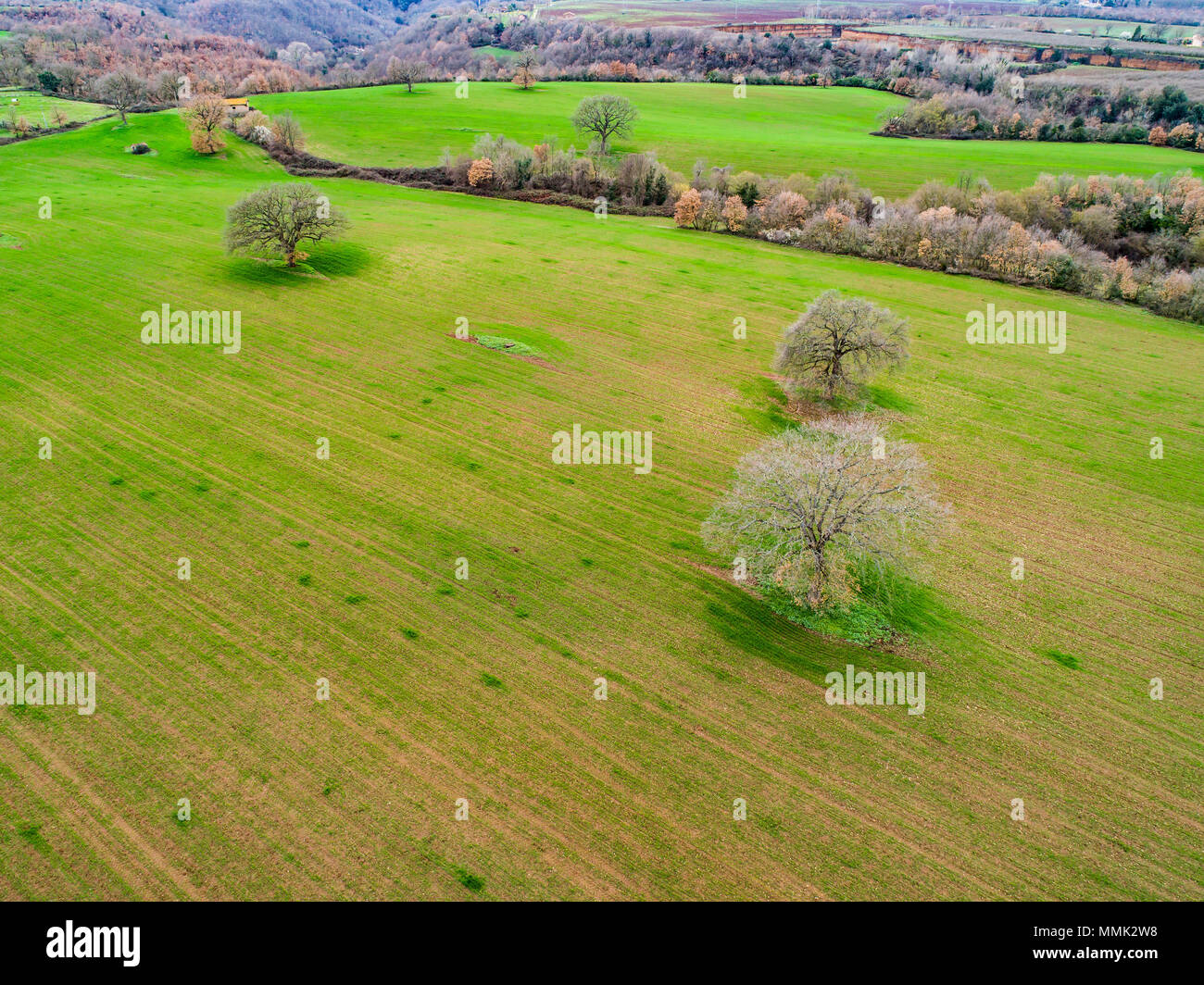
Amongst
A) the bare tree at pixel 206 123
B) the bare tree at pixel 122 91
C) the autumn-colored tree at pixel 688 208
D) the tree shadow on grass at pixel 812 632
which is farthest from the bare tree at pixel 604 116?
the tree shadow on grass at pixel 812 632

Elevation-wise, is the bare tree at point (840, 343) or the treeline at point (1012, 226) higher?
the treeline at point (1012, 226)

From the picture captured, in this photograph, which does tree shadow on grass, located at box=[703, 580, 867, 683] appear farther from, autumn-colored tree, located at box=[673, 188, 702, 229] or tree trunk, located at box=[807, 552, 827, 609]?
autumn-colored tree, located at box=[673, 188, 702, 229]

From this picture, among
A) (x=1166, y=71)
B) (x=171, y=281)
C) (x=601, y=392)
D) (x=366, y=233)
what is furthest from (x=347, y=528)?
(x=1166, y=71)

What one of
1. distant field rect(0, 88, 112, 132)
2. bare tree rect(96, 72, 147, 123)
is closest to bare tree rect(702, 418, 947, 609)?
bare tree rect(96, 72, 147, 123)

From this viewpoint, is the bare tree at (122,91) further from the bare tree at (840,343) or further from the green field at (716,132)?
the bare tree at (840,343)

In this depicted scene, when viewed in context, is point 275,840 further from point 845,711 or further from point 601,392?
point 601,392

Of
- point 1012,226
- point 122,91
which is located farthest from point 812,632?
point 122,91

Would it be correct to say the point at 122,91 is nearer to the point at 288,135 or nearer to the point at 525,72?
the point at 288,135
